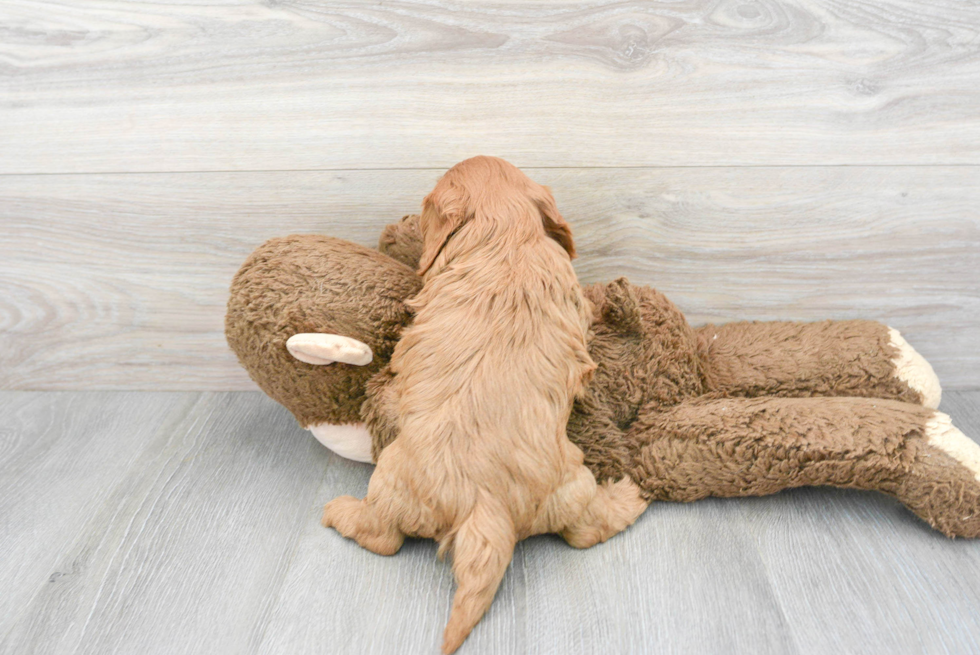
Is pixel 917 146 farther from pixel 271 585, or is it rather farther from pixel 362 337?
pixel 271 585

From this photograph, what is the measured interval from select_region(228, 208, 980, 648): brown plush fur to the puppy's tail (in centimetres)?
20

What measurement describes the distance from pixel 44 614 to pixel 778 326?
1148 mm

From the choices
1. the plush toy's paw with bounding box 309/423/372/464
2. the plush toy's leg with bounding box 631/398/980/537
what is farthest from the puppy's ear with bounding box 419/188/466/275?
the plush toy's leg with bounding box 631/398/980/537

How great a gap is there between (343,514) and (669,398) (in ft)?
1.66

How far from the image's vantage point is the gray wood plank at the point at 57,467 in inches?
37.3

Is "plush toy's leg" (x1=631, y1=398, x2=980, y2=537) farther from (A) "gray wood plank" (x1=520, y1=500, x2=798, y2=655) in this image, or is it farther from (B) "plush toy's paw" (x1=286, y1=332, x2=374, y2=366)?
(B) "plush toy's paw" (x1=286, y1=332, x2=374, y2=366)

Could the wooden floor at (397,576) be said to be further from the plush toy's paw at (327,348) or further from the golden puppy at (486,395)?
the plush toy's paw at (327,348)

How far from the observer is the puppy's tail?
0.80 metres

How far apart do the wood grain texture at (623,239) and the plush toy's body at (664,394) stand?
0.14m

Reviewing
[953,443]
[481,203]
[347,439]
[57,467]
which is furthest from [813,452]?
[57,467]

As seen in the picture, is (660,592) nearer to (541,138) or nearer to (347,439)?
(347,439)

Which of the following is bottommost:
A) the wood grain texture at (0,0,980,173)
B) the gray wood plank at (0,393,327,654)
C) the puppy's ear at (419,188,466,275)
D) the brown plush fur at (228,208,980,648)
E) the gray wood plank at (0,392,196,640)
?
the gray wood plank at (0,392,196,640)

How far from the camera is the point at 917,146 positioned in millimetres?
1116

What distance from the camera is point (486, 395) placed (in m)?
0.86
